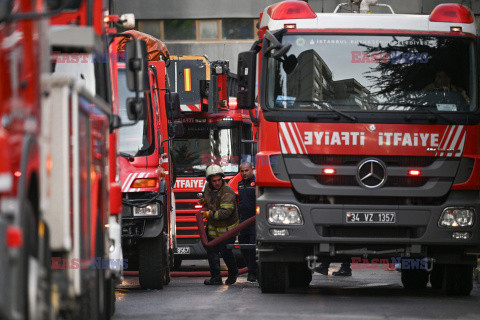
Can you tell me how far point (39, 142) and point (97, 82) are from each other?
175 inches

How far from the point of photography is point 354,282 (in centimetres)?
1641

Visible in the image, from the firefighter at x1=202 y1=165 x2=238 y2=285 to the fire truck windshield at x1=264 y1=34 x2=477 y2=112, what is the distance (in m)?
3.99

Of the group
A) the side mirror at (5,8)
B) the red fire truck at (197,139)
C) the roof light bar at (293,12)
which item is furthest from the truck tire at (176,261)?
the side mirror at (5,8)

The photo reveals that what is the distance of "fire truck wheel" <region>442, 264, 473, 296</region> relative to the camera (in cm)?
1288

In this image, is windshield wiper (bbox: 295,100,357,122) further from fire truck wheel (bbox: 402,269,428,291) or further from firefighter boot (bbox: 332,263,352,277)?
firefighter boot (bbox: 332,263,352,277)

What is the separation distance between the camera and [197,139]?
62.7 feet

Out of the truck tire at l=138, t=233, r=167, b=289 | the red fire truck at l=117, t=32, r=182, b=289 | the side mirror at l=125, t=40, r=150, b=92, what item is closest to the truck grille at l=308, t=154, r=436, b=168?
the side mirror at l=125, t=40, r=150, b=92

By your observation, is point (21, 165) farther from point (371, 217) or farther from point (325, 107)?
point (371, 217)

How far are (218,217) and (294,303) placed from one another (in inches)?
148

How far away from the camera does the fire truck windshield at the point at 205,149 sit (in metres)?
18.8

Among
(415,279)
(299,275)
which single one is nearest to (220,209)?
(299,275)

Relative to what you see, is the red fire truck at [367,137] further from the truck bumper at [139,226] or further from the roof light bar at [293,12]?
the truck bumper at [139,226]

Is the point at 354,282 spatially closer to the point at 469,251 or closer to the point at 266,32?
the point at 469,251

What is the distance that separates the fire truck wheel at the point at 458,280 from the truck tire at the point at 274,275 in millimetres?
1953
